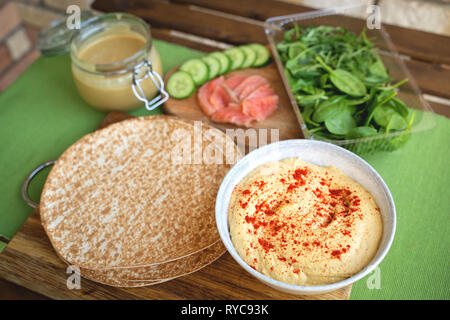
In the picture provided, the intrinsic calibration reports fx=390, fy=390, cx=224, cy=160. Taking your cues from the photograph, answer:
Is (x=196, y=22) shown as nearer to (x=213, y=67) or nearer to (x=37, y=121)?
(x=213, y=67)

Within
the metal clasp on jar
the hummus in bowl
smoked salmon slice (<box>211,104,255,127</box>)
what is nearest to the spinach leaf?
the hummus in bowl

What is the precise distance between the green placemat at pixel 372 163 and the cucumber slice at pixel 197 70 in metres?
0.20

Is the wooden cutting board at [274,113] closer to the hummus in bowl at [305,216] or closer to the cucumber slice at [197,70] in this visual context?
the cucumber slice at [197,70]

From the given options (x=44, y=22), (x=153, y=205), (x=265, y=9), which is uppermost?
(x=265, y=9)

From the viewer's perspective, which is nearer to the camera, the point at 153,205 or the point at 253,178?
the point at 253,178

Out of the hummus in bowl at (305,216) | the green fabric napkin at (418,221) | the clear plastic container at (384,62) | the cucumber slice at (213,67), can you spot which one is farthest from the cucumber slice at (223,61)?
the green fabric napkin at (418,221)

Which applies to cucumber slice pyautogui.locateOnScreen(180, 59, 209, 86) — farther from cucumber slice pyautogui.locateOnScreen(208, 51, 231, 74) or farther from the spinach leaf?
the spinach leaf

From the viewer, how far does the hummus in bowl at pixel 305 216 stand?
1495 millimetres

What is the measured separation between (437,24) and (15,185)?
4406mm

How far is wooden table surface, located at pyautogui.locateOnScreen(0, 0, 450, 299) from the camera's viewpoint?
8.41ft

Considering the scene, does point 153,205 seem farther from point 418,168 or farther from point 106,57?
point 418,168

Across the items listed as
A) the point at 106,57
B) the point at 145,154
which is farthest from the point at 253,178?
the point at 106,57

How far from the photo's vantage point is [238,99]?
2.42 m

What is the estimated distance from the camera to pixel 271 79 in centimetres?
256
